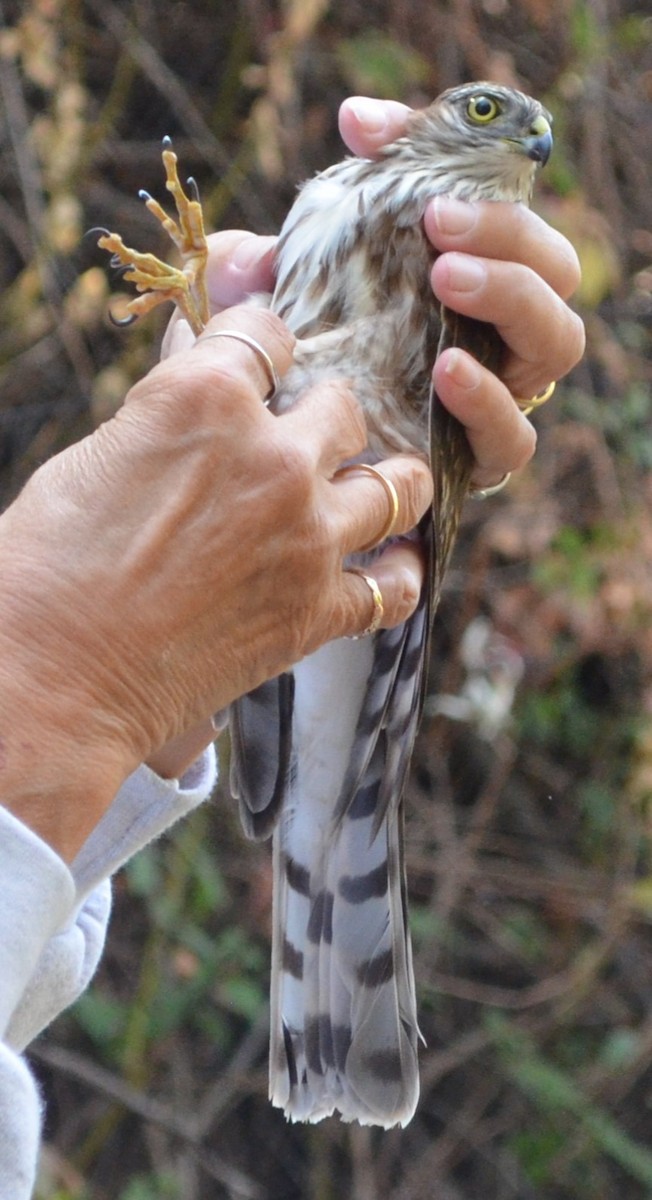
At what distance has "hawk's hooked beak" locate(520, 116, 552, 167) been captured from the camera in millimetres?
2342

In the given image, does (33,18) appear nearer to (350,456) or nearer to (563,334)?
(563,334)

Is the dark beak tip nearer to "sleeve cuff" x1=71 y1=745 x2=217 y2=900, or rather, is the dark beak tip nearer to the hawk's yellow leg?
the hawk's yellow leg

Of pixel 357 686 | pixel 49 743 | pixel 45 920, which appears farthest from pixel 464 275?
pixel 45 920

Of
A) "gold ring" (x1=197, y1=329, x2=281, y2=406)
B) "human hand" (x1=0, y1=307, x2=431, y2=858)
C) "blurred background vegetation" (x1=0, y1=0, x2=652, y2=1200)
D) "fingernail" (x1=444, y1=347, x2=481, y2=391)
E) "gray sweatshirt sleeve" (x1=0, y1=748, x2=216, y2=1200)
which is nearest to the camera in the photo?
"gray sweatshirt sleeve" (x1=0, y1=748, x2=216, y2=1200)

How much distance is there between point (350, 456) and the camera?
5.55 feet

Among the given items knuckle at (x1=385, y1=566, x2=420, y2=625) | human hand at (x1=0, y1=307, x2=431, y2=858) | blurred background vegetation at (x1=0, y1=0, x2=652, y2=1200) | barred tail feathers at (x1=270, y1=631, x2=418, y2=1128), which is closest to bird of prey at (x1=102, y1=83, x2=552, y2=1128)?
barred tail feathers at (x1=270, y1=631, x2=418, y2=1128)

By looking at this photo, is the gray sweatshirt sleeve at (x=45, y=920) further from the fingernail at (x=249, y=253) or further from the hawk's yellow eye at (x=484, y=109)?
the hawk's yellow eye at (x=484, y=109)

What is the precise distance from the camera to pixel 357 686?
7.66ft

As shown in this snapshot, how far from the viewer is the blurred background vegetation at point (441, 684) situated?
13.4 feet

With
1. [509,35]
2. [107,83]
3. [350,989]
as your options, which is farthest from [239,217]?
[350,989]

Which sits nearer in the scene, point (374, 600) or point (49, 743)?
point (49, 743)

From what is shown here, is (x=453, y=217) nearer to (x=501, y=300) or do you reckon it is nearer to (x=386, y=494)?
(x=501, y=300)

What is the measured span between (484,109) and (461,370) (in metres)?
0.66

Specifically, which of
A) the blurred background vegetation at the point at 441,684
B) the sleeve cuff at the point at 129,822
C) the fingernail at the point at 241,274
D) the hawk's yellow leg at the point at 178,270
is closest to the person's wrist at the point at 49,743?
the sleeve cuff at the point at 129,822
